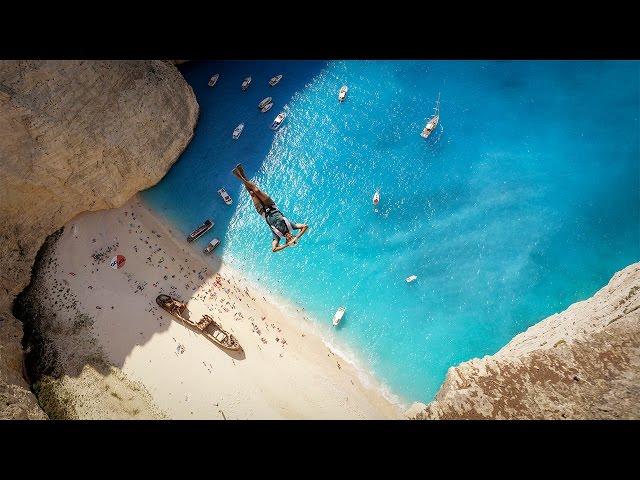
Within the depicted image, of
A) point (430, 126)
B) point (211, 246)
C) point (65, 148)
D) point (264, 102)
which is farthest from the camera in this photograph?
point (264, 102)

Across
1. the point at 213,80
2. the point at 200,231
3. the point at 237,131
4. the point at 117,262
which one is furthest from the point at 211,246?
the point at 213,80

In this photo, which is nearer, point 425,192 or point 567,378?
point 567,378

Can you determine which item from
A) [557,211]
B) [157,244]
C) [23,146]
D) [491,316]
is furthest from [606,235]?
[23,146]

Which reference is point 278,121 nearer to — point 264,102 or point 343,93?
point 264,102

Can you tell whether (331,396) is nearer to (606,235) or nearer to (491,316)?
(491,316)

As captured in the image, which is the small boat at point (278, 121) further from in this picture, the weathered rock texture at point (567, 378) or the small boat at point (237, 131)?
the weathered rock texture at point (567, 378)

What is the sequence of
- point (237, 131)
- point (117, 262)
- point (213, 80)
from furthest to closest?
point (213, 80) → point (237, 131) → point (117, 262)

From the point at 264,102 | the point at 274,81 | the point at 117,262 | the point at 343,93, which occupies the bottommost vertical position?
the point at 117,262
